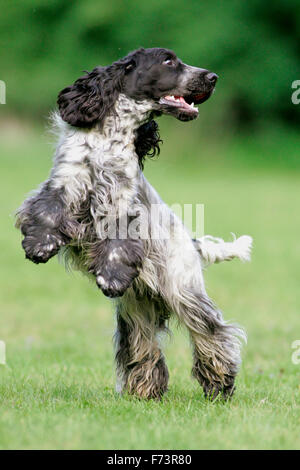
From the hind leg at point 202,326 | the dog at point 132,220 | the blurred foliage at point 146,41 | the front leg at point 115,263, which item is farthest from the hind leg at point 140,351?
the blurred foliage at point 146,41

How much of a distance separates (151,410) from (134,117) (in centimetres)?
184

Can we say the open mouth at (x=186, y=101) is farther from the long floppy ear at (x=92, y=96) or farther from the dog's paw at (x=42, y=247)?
the dog's paw at (x=42, y=247)

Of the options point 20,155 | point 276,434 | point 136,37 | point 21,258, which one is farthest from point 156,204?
point 136,37

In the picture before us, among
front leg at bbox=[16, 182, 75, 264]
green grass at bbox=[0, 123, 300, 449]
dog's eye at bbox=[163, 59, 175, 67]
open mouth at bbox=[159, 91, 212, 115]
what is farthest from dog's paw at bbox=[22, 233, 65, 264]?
dog's eye at bbox=[163, 59, 175, 67]

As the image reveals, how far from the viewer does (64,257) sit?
5480 mm

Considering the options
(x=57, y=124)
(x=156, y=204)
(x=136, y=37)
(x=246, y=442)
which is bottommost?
(x=246, y=442)

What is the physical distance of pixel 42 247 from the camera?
492cm

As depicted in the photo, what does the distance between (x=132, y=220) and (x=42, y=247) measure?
59 centimetres

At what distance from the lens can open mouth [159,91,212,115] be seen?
5.32m

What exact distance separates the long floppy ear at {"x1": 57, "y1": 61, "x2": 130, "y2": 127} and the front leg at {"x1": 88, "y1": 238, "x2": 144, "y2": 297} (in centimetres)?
80

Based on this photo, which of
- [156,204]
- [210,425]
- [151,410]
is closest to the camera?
[210,425]

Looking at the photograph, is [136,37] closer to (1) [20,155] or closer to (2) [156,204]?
(1) [20,155]

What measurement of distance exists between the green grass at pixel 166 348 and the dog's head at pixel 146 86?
56cm

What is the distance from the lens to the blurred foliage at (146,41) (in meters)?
33.5
